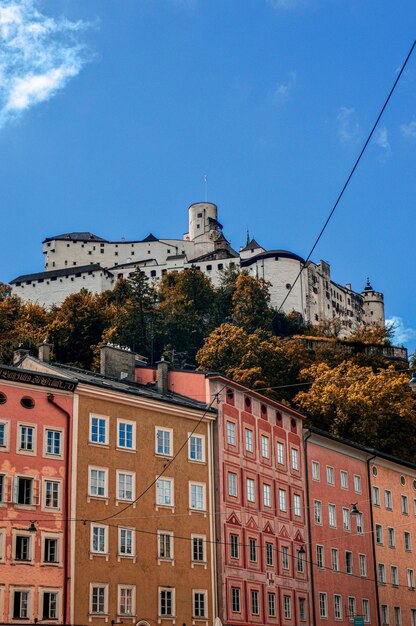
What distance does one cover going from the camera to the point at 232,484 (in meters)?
56.9

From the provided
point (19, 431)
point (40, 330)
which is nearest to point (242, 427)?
point (19, 431)

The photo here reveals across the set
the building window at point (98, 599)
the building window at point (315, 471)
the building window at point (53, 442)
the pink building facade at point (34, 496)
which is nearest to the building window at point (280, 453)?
the building window at point (315, 471)

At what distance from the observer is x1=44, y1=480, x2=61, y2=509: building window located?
157ft

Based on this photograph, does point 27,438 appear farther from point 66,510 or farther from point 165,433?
point 165,433

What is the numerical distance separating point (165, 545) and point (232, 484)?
6.22 m

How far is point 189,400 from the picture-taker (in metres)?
58.1

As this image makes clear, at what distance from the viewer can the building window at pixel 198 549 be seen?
53.4 metres

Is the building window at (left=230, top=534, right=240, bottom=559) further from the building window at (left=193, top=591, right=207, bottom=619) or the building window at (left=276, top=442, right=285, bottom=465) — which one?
the building window at (left=276, top=442, right=285, bottom=465)

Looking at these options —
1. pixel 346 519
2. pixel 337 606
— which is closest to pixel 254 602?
pixel 337 606

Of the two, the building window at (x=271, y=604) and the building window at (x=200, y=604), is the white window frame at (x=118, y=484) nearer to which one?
the building window at (x=200, y=604)

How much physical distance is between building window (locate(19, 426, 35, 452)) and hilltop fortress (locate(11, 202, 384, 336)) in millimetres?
111390

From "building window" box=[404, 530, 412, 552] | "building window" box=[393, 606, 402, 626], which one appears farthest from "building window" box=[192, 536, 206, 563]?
"building window" box=[404, 530, 412, 552]

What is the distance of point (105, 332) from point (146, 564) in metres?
69.9

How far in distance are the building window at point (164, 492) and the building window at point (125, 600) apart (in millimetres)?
4743
